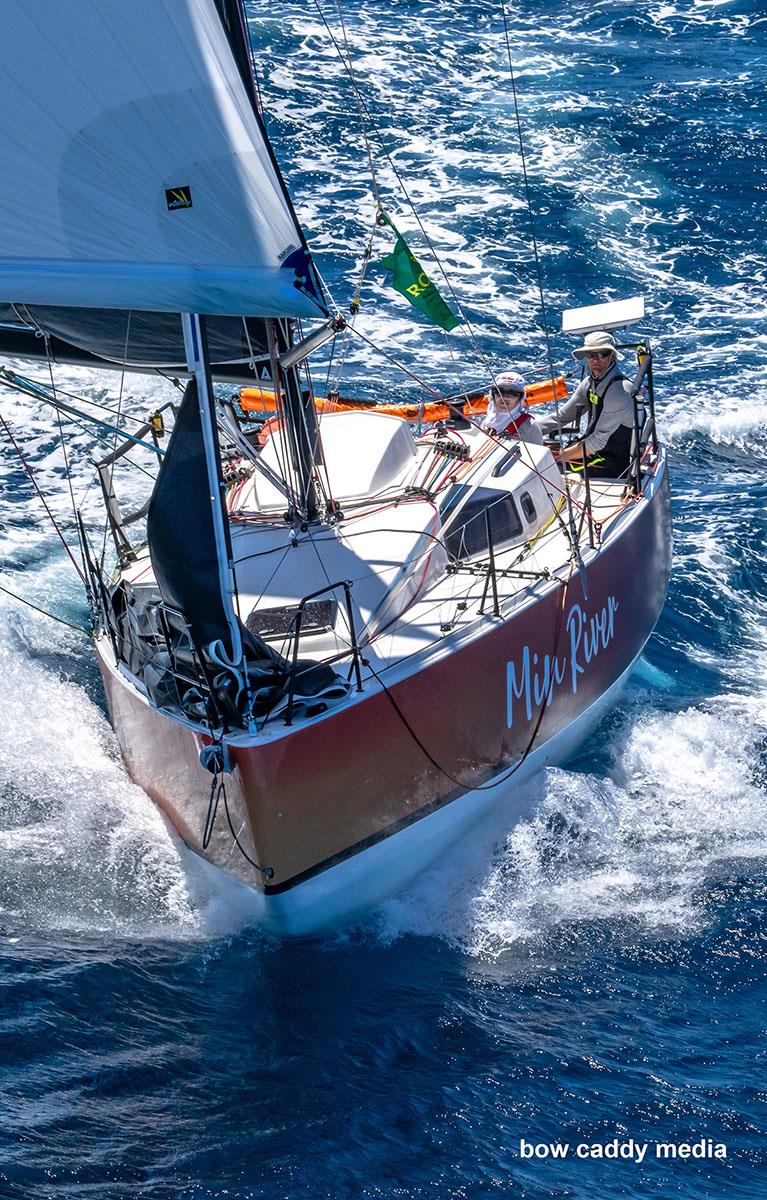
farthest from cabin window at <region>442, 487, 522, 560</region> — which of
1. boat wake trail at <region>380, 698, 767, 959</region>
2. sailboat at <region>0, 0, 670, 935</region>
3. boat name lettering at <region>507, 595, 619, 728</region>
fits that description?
boat wake trail at <region>380, 698, 767, 959</region>

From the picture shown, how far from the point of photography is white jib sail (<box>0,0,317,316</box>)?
664 centimetres

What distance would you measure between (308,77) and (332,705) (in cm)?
1428

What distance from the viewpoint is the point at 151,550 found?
8.05 m

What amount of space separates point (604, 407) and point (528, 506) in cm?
151

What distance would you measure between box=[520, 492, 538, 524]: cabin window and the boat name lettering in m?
0.79

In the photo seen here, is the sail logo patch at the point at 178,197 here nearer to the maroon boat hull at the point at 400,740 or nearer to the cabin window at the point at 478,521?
the maroon boat hull at the point at 400,740

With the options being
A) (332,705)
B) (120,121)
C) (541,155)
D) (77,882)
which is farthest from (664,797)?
(541,155)

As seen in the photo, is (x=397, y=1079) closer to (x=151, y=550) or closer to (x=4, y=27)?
(x=151, y=550)

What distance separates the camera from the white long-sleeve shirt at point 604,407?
11242mm

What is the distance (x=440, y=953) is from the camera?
337 inches

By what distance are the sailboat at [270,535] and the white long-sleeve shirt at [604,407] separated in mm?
190

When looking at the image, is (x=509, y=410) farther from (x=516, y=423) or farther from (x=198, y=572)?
(x=198, y=572)
